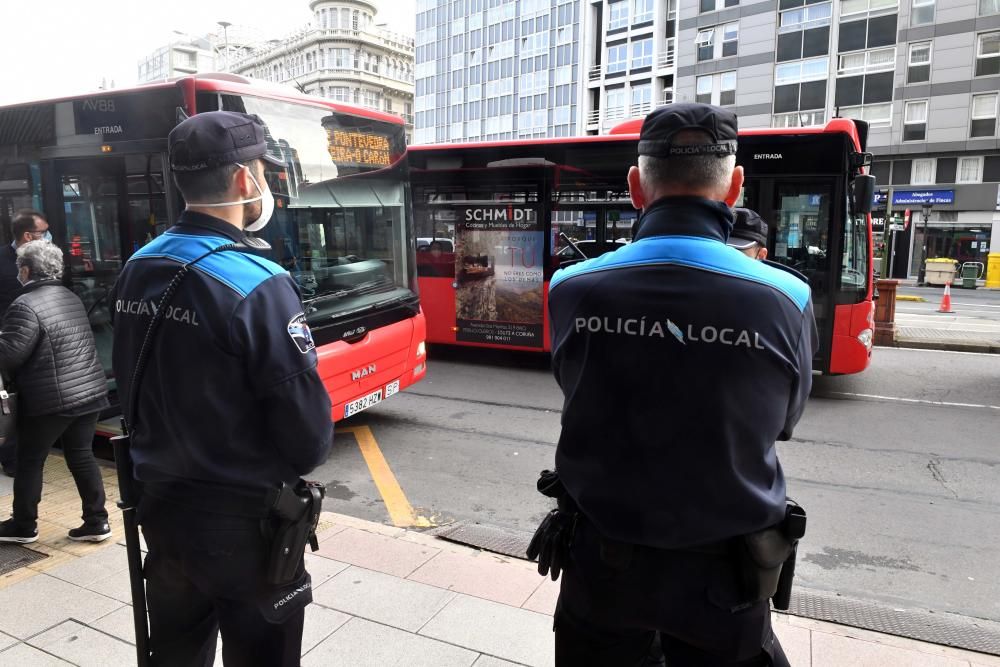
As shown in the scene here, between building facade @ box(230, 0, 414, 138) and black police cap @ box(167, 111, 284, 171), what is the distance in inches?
3365

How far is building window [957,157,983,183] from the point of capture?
1336 inches

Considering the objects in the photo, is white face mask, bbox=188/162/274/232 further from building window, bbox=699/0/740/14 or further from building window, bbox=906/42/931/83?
building window, bbox=699/0/740/14

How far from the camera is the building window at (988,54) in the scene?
32938 millimetres

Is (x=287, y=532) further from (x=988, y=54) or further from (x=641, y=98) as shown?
(x=641, y=98)

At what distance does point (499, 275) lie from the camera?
399 inches

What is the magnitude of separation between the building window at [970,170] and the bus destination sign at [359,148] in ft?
120

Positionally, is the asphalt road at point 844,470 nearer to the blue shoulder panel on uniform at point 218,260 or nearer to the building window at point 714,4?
the blue shoulder panel on uniform at point 218,260

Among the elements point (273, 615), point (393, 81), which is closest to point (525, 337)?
point (273, 615)

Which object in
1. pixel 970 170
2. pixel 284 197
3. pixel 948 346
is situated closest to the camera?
pixel 284 197

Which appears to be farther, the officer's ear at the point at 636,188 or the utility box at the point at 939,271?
the utility box at the point at 939,271

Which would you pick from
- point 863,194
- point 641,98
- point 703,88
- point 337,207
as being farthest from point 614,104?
point 337,207

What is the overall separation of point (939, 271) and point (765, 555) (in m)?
34.3

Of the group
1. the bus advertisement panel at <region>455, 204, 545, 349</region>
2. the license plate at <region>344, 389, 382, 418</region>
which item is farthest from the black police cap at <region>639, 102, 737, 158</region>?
the bus advertisement panel at <region>455, 204, 545, 349</region>

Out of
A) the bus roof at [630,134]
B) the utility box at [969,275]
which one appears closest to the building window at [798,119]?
the utility box at [969,275]
